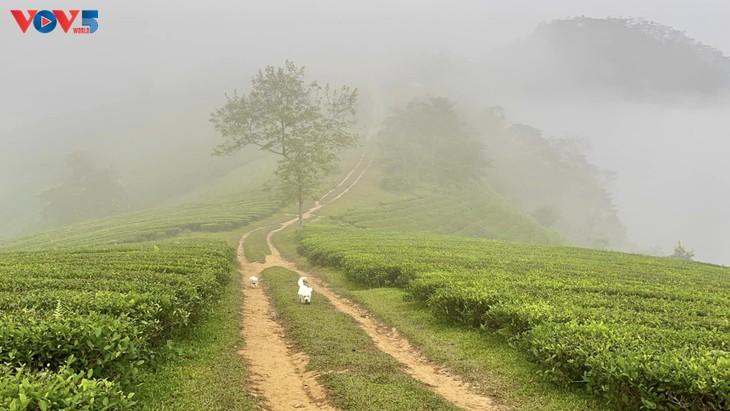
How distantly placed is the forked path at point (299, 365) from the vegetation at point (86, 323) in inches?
84.3

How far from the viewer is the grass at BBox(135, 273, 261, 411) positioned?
8.12 metres

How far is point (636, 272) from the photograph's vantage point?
22.4m

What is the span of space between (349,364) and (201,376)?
11.8 feet

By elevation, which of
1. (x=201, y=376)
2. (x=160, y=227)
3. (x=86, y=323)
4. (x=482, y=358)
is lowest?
(x=160, y=227)

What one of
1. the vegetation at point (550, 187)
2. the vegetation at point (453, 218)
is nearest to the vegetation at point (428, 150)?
the vegetation at point (453, 218)

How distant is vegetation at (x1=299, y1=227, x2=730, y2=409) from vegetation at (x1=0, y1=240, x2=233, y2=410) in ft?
28.5

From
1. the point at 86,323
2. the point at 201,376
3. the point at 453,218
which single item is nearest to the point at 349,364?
the point at 201,376

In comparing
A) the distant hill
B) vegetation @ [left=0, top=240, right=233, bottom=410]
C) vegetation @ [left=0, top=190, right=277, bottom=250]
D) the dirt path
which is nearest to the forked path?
the dirt path

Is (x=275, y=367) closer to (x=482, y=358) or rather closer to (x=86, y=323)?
(x=86, y=323)

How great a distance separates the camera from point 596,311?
12703 millimetres

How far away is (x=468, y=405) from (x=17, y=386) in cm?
784

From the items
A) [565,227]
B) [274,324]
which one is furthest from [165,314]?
[565,227]

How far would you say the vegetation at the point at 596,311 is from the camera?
25.6 ft

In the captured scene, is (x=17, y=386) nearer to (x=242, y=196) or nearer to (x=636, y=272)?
(x=636, y=272)
